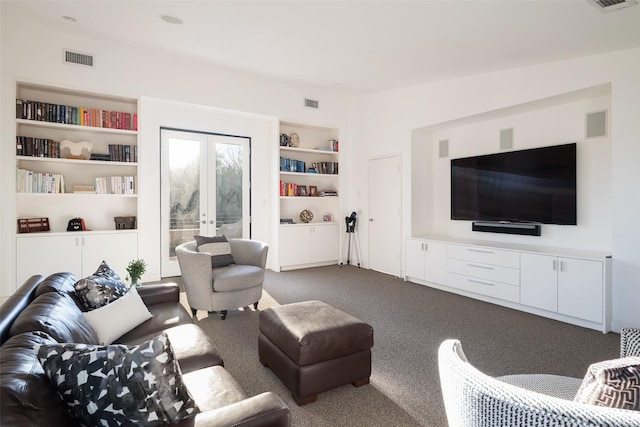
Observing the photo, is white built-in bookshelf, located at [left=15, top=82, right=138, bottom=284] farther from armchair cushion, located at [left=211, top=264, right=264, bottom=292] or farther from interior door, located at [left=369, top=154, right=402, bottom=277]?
interior door, located at [left=369, top=154, right=402, bottom=277]

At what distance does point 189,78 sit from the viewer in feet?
16.3

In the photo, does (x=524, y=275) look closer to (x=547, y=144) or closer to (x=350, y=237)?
(x=547, y=144)

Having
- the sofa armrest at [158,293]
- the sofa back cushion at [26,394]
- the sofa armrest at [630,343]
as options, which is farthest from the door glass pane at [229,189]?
the sofa armrest at [630,343]

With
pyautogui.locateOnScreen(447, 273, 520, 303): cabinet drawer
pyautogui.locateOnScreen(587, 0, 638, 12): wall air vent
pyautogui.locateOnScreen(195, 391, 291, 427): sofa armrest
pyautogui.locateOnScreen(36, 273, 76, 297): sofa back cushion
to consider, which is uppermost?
pyautogui.locateOnScreen(587, 0, 638, 12): wall air vent

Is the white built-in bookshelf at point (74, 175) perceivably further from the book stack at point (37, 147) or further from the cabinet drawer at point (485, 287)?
the cabinet drawer at point (485, 287)

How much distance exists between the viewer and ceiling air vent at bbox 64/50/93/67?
13.7 feet

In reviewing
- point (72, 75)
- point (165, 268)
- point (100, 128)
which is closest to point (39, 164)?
point (100, 128)

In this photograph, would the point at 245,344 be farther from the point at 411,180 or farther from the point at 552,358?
the point at 411,180

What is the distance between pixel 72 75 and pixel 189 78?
4.67ft

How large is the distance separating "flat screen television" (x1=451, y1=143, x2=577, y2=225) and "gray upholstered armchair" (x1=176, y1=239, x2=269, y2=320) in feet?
10.2

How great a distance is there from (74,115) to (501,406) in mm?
5336

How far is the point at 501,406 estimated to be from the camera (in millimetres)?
823

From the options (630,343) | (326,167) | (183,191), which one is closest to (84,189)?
(183,191)

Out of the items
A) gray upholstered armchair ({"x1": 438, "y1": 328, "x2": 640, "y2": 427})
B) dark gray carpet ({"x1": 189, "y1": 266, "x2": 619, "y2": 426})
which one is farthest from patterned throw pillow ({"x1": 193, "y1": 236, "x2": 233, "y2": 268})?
gray upholstered armchair ({"x1": 438, "y1": 328, "x2": 640, "y2": 427})
